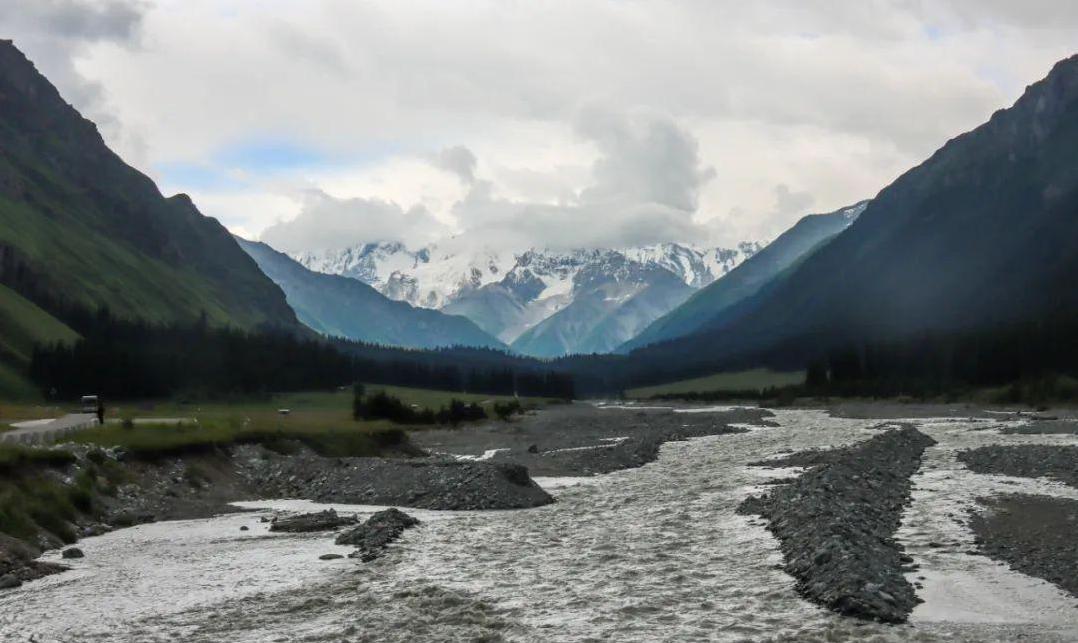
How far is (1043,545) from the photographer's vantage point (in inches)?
1433

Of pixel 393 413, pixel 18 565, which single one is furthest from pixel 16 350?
pixel 18 565

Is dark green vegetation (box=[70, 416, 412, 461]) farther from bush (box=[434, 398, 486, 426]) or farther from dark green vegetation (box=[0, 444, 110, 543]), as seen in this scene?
bush (box=[434, 398, 486, 426])

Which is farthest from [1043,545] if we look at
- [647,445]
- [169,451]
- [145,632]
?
[647,445]

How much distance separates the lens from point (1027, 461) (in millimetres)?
67000

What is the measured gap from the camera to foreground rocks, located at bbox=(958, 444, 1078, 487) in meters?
60.6

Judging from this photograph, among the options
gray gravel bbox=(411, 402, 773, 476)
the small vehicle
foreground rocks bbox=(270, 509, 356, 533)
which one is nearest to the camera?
foreground rocks bbox=(270, 509, 356, 533)

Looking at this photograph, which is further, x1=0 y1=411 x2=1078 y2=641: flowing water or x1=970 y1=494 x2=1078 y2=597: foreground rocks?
x1=970 y1=494 x2=1078 y2=597: foreground rocks

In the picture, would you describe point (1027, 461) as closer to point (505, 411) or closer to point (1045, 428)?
point (1045, 428)

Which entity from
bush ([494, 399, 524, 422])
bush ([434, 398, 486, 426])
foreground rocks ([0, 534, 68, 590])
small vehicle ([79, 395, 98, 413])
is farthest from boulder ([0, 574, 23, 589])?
bush ([494, 399, 524, 422])

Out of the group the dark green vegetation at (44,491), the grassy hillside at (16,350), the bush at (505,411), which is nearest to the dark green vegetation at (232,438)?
the dark green vegetation at (44,491)

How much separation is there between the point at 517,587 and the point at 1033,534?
71.3ft

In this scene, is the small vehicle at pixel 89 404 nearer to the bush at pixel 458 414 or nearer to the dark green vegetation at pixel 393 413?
the dark green vegetation at pixel 393 413

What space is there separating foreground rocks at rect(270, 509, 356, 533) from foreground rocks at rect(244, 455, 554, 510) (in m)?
7.43

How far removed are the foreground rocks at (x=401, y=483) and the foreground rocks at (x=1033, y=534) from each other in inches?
920
